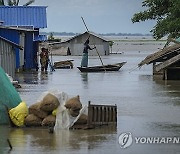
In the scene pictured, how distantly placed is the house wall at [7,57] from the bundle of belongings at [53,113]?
11808 mm

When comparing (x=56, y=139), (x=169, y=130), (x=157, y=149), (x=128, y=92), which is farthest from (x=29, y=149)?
(x=128, y=92)

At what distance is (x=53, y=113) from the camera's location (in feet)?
47.0

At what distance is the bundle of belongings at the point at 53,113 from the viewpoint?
14.2 m

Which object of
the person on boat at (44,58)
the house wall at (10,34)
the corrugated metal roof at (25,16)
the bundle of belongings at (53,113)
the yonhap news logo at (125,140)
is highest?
the corrugated metal roof at (25,16)

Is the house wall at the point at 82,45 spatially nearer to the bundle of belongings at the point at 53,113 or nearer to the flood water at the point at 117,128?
the flood water at the point at 117,128

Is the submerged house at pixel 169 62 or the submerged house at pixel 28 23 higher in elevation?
the submerged house at pixel 28 23

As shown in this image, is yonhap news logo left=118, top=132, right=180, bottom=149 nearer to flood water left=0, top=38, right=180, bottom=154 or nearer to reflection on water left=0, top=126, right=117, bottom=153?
flood water left=0, top=38, right=180, bottom=154

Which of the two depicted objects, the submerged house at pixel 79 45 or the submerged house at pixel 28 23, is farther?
the submerged house at pixel 79 45

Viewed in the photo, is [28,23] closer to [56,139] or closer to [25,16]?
[25,16]

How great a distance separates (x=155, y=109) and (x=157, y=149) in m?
6.26

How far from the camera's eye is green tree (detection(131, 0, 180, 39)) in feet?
101

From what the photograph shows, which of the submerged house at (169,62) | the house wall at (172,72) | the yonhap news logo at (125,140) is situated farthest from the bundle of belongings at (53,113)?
the house wall at (172,72)

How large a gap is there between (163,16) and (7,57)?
Answer: 11.2 meters

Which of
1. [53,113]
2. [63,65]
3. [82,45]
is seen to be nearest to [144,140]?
[53,113]
